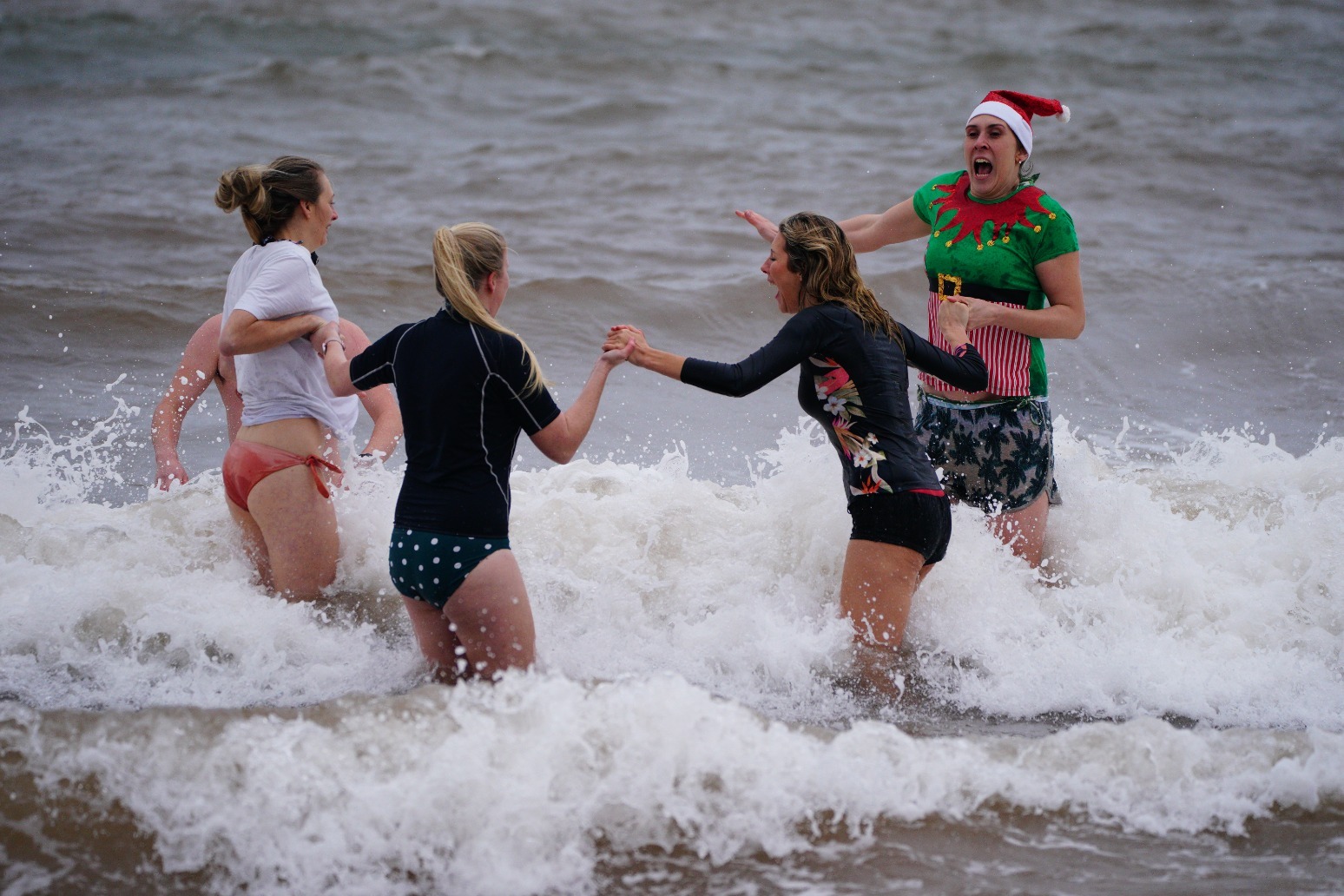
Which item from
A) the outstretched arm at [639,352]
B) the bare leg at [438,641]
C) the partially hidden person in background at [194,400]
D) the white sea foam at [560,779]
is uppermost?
the outstretched arm at [639,352]

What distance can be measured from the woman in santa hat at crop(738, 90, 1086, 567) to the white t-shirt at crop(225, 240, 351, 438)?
182 centimetres

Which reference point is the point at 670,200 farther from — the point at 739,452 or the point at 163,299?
the point at 739,452

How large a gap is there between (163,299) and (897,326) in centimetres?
750

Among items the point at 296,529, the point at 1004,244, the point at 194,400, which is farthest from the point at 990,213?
the point at 194,400

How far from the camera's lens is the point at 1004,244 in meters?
4.90

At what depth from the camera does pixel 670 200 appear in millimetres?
14594

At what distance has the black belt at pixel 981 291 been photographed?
4941mm

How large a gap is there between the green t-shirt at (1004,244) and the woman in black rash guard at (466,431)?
1.63 m

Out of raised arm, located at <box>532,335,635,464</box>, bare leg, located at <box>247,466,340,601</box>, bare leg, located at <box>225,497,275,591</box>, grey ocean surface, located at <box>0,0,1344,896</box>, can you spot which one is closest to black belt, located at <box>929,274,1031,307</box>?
grey ocean surface, located at <box>0,0,1344,896</box>

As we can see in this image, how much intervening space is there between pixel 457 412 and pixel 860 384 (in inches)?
57.5

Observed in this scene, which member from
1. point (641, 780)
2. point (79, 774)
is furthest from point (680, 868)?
point (79, 774)

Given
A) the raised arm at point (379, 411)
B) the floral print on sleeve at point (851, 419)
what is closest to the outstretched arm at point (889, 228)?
the floral print on sleeve at point (851, 419)

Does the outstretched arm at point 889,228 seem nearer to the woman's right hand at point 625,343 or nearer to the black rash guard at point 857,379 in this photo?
the black rash guard at point 857,379

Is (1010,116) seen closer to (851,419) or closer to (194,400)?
(851,419)
